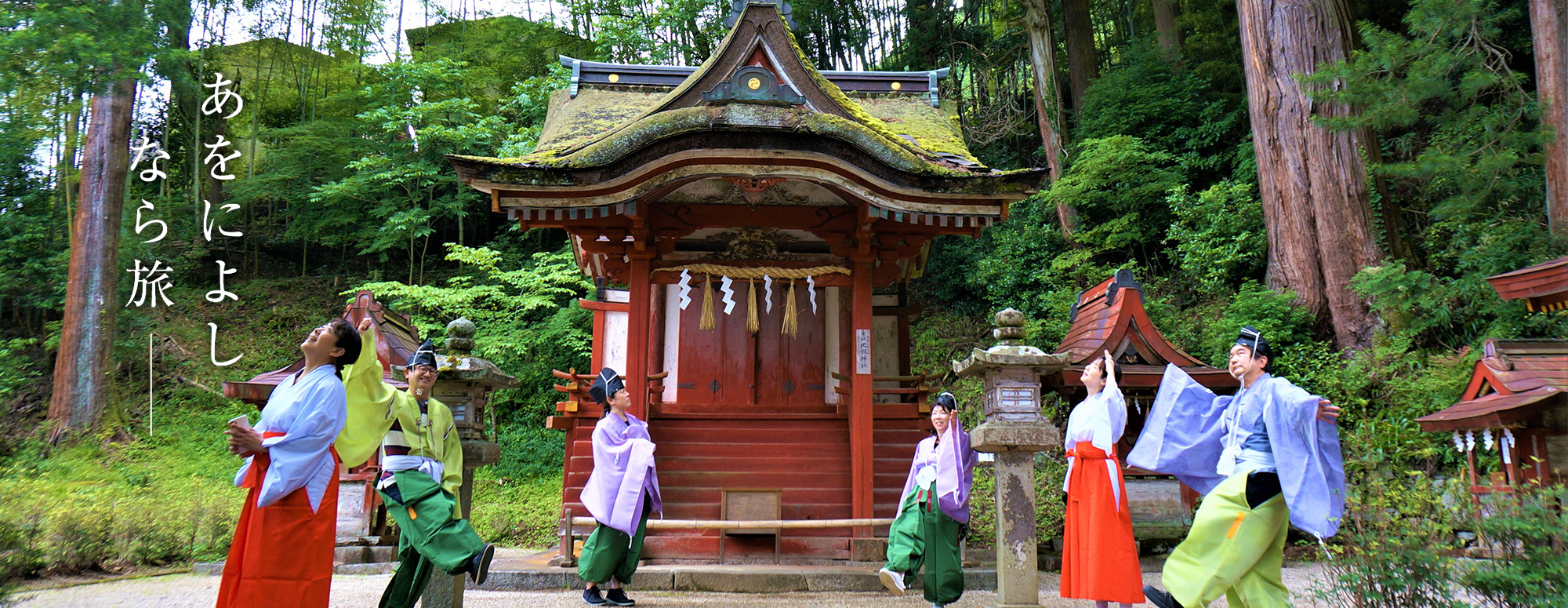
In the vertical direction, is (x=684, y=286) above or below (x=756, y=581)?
above

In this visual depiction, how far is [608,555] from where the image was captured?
539 centimetres

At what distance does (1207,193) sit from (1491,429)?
635 centimetres

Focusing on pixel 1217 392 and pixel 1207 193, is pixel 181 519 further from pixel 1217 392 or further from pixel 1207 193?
pixel 1207 193

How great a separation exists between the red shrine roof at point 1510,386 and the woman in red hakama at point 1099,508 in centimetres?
406

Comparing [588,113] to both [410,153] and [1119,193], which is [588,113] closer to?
[1119,193]

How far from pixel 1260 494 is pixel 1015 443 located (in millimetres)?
1422

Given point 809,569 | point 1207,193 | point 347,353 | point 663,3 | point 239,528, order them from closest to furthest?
point 239,528, point 347,353, point 809,569, point 1207,193, point 663,3

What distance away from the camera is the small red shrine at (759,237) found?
6281 millimetres

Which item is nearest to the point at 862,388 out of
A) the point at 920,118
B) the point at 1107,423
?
the point at 1107,423

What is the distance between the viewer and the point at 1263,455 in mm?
3828

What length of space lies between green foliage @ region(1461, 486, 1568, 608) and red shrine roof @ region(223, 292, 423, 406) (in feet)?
26.2

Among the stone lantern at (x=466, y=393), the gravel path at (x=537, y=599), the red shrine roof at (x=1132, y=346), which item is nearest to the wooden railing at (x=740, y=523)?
the gravel path at (x=537, y=599)

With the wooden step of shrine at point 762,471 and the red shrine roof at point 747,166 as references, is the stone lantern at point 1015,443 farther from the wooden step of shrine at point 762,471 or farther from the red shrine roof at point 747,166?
the wooden step of shrine at point 762,471

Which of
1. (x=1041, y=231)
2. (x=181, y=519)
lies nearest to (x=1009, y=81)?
(x=1041, y=231)
